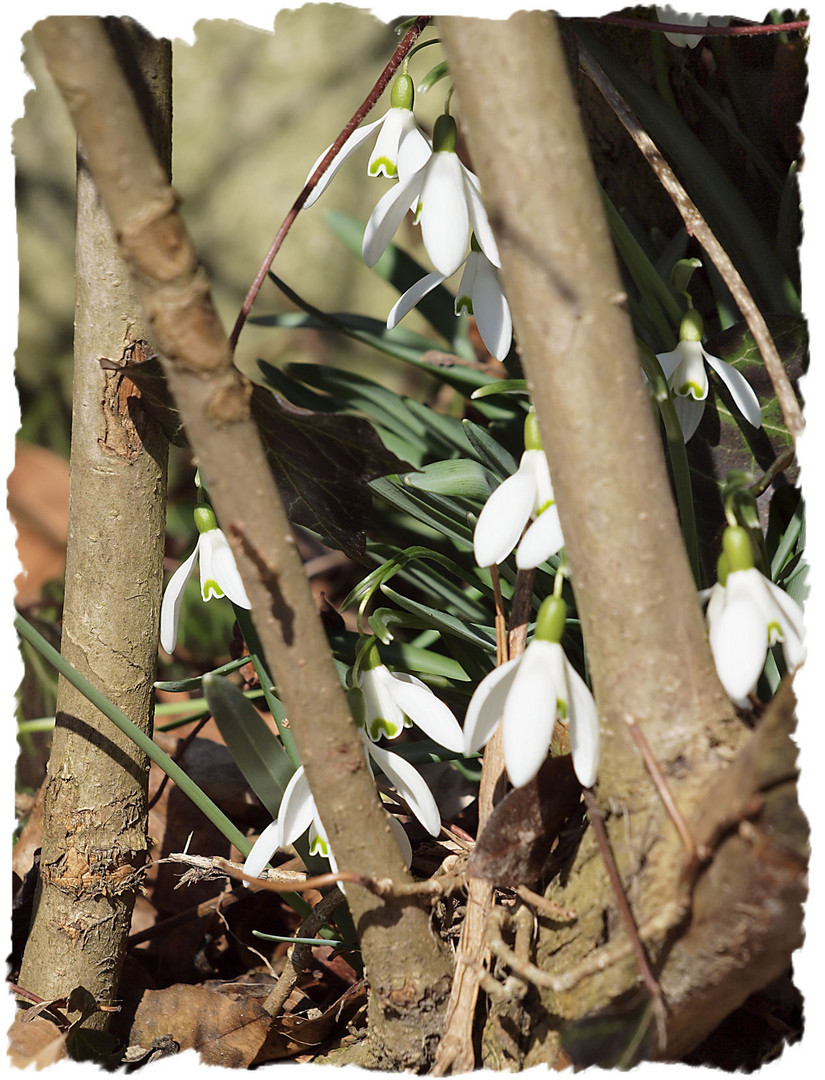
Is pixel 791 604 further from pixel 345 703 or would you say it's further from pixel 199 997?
pixel 199 997

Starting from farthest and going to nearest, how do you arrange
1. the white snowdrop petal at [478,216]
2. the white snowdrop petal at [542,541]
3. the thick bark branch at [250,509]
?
1. the white snowdrop petal at [478,216]
2. the white snowdrop petal at [542,541]
3. the thick bark branch at [250,509]

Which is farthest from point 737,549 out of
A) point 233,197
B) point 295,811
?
point 233,197

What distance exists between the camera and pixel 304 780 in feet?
2.03

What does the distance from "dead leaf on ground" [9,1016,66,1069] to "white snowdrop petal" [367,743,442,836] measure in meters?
0.34

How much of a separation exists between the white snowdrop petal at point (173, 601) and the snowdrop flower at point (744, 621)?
0.41 metres

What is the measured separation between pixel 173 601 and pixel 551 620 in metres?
0.35

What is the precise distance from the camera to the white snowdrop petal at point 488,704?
53cm

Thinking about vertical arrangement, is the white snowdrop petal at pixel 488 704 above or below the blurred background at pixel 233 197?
below

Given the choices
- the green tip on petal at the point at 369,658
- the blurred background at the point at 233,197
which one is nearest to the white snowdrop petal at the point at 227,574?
the green tip on petal at the point at 369,658

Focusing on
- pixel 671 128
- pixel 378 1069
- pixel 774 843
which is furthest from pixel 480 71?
pixel 378 1069

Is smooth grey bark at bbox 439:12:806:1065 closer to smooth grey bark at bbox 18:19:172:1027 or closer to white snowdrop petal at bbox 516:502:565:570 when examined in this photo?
white snowdrop petal at bbox 516:502:565:570

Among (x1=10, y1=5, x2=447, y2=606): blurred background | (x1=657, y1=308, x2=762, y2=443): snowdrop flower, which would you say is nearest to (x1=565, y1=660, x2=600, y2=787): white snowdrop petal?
(x1=657, y1=308, x2=762, y2=443): snowdrop flower

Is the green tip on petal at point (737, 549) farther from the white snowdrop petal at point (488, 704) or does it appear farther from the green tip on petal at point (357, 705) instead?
the green tip on petal at point (357, 705)

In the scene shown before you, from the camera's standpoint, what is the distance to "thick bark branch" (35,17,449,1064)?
0.45 metres
